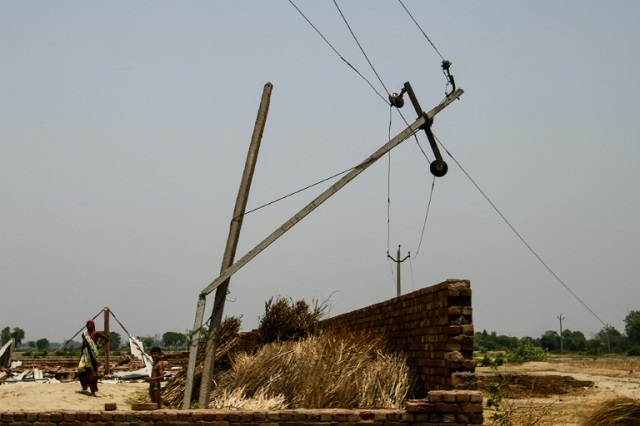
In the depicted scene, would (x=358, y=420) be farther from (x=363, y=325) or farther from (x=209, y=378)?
(x=363, y=325)

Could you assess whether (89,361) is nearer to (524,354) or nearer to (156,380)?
(156,380)

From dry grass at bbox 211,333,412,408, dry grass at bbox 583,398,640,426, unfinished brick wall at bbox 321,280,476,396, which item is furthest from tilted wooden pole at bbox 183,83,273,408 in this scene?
dry grass at bbox 583,398,640,426

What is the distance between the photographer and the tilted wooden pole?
11406mm

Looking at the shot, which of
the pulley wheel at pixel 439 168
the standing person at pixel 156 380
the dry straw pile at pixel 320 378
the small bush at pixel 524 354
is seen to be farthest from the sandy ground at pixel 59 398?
the small bush at pixel 524 354

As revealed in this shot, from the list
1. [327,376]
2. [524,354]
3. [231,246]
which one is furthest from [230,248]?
[524,354]

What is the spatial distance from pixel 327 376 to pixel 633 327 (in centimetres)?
10889

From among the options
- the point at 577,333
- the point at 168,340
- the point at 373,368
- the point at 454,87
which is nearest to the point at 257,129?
the point at 454,87

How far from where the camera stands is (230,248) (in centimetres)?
1176

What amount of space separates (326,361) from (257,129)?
356 centimetres

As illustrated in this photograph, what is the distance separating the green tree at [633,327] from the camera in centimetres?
10895

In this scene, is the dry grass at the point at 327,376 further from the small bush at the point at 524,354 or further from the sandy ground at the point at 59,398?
the small bush at the point at 524,354

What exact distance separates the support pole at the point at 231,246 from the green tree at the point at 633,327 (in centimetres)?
10469

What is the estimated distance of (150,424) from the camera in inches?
374

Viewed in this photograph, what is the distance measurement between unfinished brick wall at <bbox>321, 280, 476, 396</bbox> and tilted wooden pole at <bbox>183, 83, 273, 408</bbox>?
229 centimetres
